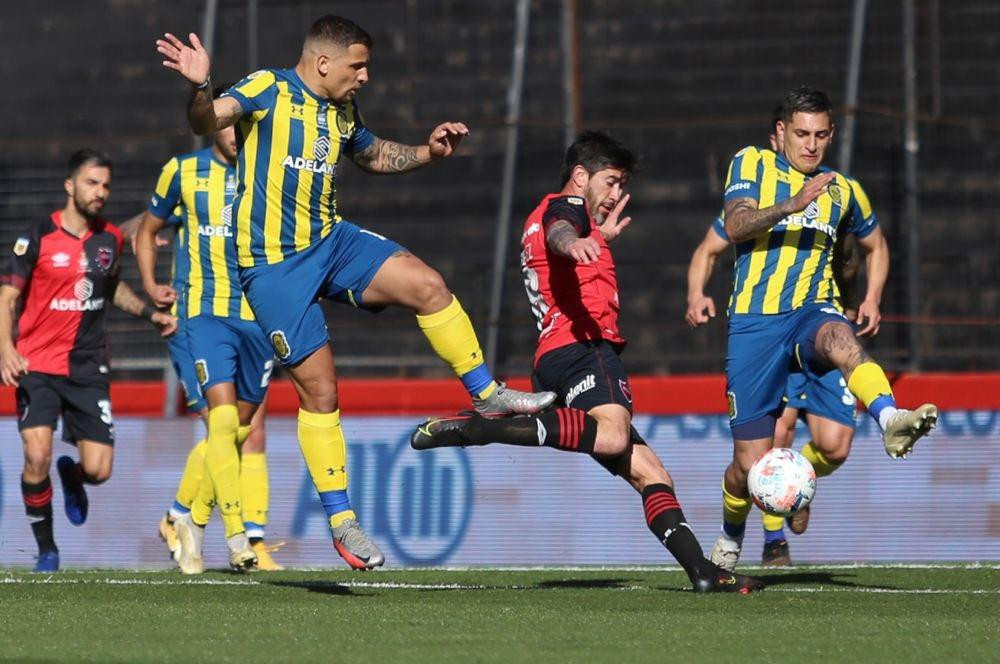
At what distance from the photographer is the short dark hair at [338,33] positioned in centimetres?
672

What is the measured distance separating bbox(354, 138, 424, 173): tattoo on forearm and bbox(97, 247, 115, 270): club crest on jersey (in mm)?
2953

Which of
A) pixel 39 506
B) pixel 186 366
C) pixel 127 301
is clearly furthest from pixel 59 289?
pixel 39 506

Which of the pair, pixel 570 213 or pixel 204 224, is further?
pixel 204 224

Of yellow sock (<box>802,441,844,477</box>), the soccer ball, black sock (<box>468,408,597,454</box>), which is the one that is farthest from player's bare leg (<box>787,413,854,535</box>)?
black sock (<box>468,408,597,454</box>)

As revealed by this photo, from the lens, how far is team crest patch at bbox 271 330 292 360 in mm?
6648

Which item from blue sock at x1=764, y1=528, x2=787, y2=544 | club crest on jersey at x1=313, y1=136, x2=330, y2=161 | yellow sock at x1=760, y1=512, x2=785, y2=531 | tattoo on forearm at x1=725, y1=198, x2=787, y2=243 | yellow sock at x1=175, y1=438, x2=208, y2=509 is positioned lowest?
blue sock at x1=764, y1=528, x2=787, y2=544

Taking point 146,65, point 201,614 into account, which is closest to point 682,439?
point 201,614

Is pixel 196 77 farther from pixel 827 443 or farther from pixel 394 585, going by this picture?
pixel 827 443

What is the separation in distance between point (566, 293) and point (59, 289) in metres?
3.62

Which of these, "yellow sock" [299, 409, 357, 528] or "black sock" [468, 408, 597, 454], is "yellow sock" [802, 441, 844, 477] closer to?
"black sock" [468, 408, 597, 454]

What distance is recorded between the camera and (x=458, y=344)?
675cm

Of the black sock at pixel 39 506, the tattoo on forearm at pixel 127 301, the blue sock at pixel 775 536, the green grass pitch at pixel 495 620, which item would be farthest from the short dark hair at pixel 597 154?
the black sock at pixel 39 506

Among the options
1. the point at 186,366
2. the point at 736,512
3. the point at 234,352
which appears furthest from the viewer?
the point at 186,366

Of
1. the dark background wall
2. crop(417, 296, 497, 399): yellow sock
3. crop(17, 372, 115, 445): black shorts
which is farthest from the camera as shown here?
the dark background wall
